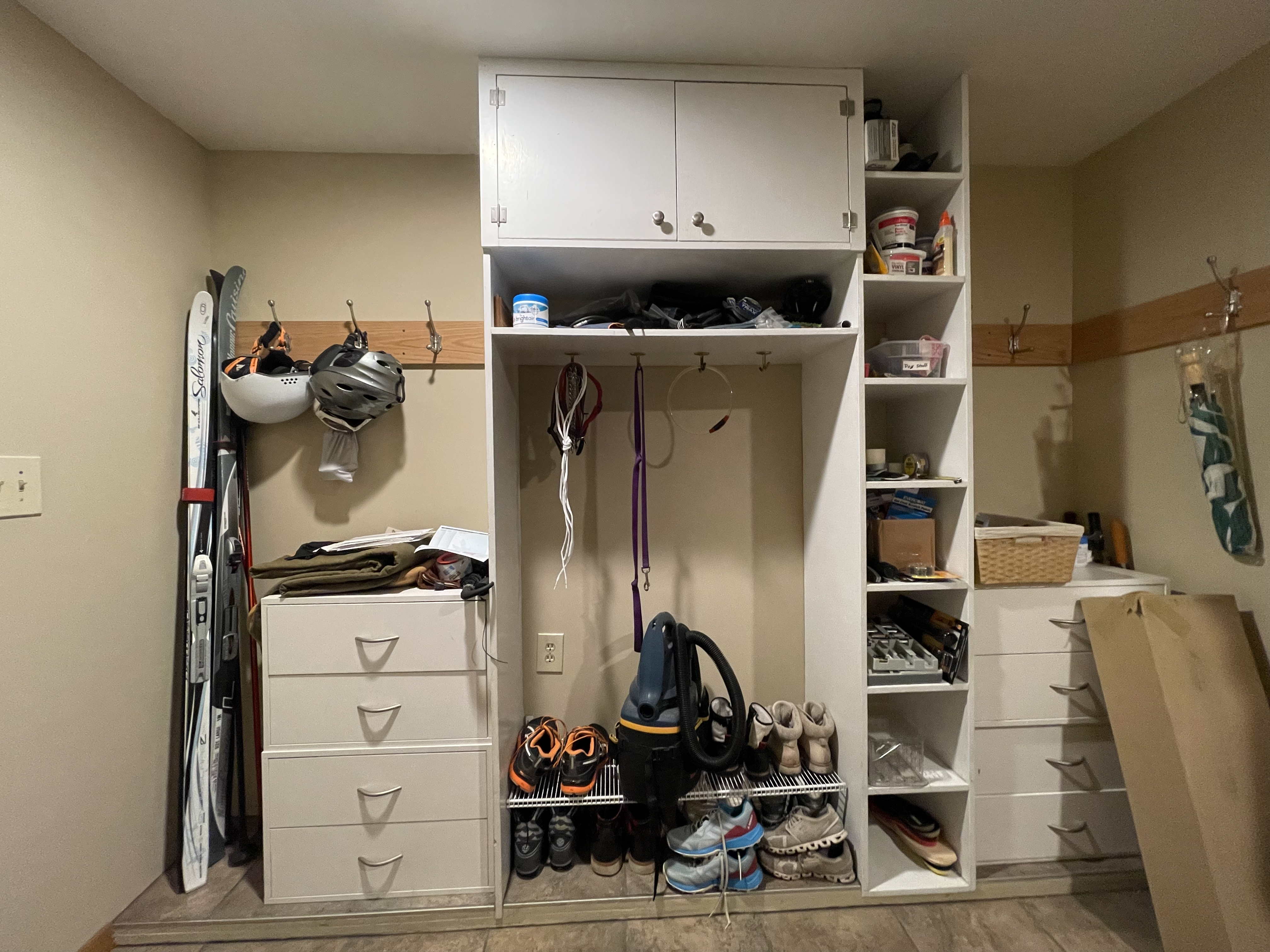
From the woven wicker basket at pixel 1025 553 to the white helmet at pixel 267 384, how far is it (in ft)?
6.59

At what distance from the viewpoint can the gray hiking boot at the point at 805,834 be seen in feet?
4.72

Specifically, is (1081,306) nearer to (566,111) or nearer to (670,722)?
(566,111)

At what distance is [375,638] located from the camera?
4.52 ft

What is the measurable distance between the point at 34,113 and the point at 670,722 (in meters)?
2.07

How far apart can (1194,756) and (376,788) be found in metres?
2.05

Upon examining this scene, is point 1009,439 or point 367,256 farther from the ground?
point 367,256

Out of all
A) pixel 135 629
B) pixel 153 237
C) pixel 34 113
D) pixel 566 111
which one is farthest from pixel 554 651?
pixel 34 113

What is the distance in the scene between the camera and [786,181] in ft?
4.36

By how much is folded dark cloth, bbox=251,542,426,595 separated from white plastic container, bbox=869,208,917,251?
62.0 inches

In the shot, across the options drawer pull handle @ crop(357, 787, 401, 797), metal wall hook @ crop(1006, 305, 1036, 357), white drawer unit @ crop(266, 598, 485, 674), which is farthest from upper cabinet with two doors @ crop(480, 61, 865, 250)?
drawer pull handle @ crop(357, 787, 401, 797)

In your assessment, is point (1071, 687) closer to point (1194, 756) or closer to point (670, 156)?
point (1194, 756)

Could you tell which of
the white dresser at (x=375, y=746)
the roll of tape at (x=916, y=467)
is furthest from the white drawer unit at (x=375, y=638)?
the roll of tape at (x=916, y=467)

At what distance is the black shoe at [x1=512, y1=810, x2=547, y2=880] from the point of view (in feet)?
4.79

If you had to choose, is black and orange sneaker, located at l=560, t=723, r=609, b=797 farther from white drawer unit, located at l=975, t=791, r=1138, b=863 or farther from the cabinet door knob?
the cabinet door knob
